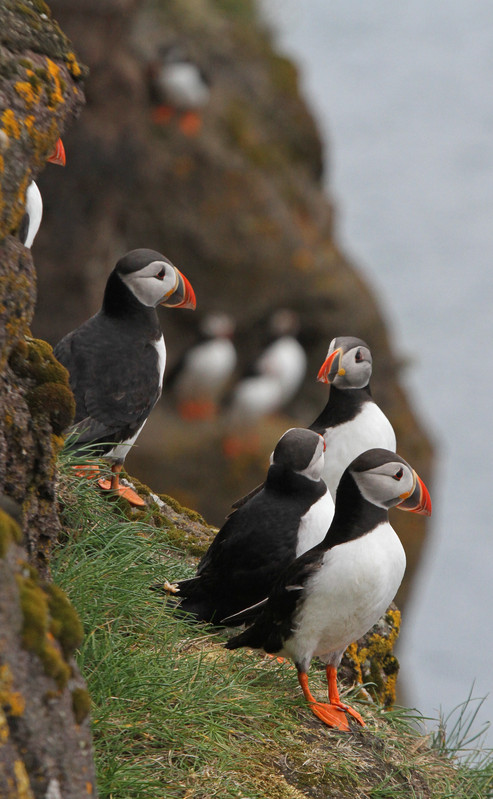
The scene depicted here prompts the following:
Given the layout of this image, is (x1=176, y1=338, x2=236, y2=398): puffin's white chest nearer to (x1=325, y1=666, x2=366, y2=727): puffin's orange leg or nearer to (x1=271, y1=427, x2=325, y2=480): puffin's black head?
(x1=271, y1=427, x2=325, y2=480): puffin's black head

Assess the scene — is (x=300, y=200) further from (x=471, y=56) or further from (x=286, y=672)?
(x=471, y=56)

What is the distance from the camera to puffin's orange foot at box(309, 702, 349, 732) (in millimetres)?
3573

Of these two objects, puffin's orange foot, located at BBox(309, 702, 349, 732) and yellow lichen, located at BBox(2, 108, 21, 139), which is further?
puffin's orange foot, located at BBox(309, 702, 349, 732)

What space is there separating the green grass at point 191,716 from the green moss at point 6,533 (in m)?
0.93

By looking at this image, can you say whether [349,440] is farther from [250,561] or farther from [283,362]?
[283,362]

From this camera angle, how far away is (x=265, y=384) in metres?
14.7

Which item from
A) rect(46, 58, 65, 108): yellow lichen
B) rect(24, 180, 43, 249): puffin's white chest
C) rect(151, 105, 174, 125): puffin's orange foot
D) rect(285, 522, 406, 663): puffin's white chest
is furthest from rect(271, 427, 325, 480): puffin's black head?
rect(151, 105, 174, 125): puffin's orange foot

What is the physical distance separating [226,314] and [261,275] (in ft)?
2.50

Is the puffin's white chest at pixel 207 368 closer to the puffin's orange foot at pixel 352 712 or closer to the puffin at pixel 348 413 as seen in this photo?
the puffin at pixel 348 413

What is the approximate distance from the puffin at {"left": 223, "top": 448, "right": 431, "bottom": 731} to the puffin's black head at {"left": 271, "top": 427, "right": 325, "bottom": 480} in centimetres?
34

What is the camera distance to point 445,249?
42188mm

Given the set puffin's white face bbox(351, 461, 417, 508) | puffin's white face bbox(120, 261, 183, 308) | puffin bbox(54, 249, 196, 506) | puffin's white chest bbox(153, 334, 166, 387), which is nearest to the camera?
puffin's white face bbox(351, 461, 417, 508)

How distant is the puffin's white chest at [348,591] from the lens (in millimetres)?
3521

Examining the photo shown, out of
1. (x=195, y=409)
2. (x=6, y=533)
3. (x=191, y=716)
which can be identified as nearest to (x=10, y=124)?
(x=6, y=533)
